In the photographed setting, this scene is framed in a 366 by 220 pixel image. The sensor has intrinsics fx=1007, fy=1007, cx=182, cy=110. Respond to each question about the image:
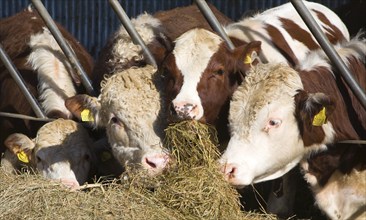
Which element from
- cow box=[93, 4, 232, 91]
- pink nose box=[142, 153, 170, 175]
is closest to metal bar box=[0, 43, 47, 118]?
cow box=[93, 4, 232, 91]

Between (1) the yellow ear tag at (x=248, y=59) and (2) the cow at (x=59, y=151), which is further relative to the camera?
(2) the cow at (x=59, y=151)

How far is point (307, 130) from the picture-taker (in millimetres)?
6988

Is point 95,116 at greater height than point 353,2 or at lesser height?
greater

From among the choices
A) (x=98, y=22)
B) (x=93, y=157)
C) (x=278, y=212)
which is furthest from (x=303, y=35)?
(x=98, y=22)

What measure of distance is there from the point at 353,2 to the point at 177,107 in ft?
16.8

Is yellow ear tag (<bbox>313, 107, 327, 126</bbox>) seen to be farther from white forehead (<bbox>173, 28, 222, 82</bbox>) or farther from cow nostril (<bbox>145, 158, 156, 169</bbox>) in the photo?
cow nostril (<bbox>145, 158, 156, 169</bbox>)


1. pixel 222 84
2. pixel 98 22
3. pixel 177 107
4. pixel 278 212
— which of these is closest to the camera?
pixel 177 107

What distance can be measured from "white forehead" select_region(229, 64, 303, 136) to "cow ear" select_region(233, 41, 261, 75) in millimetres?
226

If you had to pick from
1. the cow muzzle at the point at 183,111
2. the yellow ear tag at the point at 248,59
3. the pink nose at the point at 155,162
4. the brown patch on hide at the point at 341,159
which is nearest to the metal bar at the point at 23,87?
the pink nose at the point at 155,162

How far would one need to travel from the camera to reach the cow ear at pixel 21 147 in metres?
8.40

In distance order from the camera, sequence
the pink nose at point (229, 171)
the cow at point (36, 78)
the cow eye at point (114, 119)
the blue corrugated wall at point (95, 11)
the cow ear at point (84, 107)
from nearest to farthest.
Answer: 1. the pink nose at point (229, 171)
2. the cow eye at point (114, 119)
3. the cow ear at point (84, 107)
4. the cow at point (36, 78)
5. the blue corrugated wall at point (95, 11)

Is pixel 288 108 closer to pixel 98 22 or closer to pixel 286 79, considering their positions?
pixel 286 79

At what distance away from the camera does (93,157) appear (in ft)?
27.0

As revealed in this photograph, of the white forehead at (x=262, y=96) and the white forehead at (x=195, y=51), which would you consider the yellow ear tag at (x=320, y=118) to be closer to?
the white forehead at (x=262, y=96)
